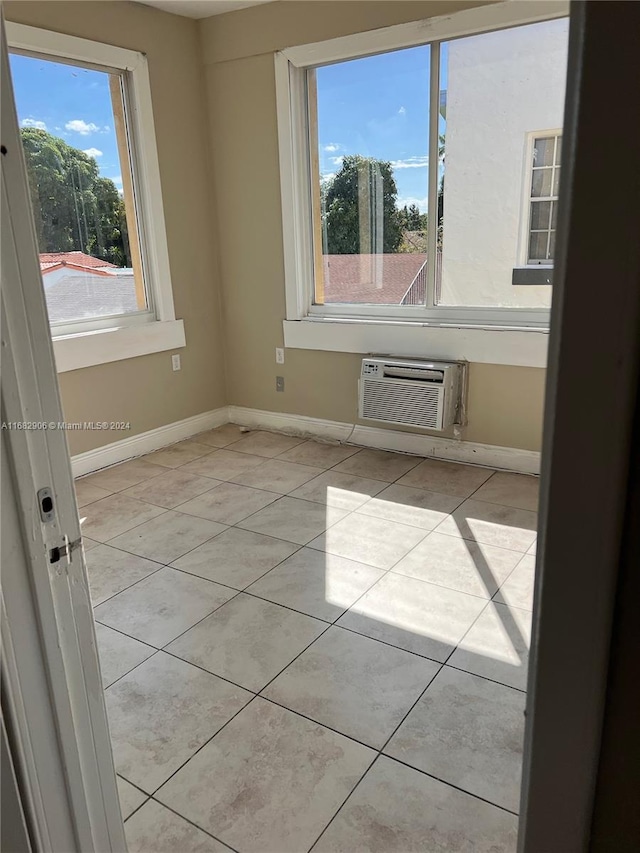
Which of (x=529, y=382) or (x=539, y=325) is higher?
(x=539, y=325)

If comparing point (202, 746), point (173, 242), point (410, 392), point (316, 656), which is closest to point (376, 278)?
point (410, 392)

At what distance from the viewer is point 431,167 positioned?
329 cm

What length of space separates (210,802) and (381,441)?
257 centimetres

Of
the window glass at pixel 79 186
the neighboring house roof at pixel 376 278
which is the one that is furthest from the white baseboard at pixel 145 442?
the neighboring house roof at pixel 376 278

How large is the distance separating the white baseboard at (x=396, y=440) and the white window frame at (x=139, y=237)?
0.76 m

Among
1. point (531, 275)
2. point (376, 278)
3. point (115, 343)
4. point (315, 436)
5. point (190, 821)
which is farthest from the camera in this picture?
point (315, 436)

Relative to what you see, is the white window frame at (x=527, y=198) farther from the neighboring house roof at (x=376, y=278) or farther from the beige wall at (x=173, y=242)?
the beige wall at (x=173, y=242)

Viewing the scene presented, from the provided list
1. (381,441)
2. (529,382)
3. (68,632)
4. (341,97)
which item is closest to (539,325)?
(529,382)

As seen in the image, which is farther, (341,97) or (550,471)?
(341,97)

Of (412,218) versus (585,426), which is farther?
(412,218)

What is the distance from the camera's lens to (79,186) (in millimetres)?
3369

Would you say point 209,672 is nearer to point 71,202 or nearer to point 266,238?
point 71,202

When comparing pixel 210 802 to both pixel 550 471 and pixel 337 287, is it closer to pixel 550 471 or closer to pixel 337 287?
pixel 550 471

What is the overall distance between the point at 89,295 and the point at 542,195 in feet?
8.16
